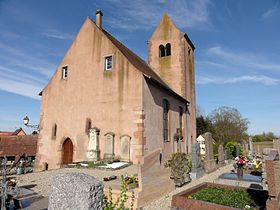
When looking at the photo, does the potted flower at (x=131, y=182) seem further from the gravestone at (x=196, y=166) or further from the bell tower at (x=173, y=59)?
the bell tower at (x=173, y=59)

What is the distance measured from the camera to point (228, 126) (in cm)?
3500

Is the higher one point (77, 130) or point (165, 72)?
point (165, 72)

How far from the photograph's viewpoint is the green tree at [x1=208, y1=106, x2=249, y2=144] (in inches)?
1351

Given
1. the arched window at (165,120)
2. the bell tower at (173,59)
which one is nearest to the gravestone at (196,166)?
the arched window at (165,120)

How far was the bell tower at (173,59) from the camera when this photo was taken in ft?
71.9

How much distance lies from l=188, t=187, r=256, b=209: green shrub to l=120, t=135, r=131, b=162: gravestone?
638cm

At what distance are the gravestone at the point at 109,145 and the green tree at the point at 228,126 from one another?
79.3 ft

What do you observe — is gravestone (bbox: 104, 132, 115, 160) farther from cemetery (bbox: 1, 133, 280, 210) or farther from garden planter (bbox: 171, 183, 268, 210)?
garden planter (bbox: 171, 183, 268, 210)

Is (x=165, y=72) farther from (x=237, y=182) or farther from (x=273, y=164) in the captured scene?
(x=273, y=164)

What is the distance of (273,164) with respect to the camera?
224 inches

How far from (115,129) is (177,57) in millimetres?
11484

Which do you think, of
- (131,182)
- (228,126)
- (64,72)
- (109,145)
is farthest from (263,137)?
(131,182)

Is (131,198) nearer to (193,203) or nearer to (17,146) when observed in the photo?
(193,203)

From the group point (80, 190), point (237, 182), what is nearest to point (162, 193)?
point (237, 182)
